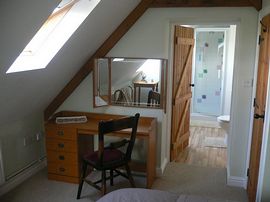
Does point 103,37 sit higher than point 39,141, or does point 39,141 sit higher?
point 103,37

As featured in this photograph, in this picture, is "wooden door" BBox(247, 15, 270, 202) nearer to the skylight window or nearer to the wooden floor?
the wooden floor

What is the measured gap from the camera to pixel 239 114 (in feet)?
10.4

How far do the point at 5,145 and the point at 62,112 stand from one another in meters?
0.83

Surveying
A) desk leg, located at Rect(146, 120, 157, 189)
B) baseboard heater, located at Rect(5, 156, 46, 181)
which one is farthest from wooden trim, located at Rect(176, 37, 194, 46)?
baseboard heater, located at Rect(5, 156, 46, 181)

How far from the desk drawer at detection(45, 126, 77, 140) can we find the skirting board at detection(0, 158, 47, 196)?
57 centimetres

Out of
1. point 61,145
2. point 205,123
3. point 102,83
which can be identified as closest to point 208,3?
point 102,83

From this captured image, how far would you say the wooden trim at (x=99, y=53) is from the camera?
324cm

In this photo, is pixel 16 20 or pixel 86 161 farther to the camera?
pixel 86 161

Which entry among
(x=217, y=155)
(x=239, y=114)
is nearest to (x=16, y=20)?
(x=239, y=114)

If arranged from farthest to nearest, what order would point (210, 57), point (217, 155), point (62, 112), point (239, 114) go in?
point (210, 57)
point (217, 155)
point (62, 112)
point (239, 114)

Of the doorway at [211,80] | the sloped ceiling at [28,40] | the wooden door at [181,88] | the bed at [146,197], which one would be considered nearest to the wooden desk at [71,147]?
the sloped ceiling at [28,40]

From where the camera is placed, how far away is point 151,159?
3.21 meters

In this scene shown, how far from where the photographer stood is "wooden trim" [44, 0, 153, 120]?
324cm

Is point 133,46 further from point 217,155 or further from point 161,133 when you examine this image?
point 217,155
